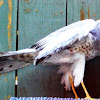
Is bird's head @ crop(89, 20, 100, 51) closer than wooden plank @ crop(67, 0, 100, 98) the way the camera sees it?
Yes

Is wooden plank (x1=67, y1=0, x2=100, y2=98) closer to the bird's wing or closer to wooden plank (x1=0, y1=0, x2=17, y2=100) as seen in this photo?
the bird's wing

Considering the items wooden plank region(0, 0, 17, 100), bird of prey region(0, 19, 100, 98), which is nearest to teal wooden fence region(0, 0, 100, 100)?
wooden plank region(0, 0, 17, 100)

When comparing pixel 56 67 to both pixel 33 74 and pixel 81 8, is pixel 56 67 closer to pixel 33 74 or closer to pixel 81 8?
pixel 33 74

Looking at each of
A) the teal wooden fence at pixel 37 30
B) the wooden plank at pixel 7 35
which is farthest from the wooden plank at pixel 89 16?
the wooden plank at pixel 7 35

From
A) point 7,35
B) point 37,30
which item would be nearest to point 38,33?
point 37,30

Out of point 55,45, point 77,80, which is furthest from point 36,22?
point 77,80
